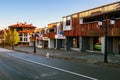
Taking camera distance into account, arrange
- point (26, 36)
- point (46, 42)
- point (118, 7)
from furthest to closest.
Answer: point (26, 36), point (46, 42), point (118, 7)

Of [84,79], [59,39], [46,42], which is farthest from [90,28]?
[46,42]

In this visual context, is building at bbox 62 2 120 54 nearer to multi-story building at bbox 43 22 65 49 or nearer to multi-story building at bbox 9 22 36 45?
multi-story building at bbox 43 22 65 49

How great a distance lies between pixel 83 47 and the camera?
4741 cm

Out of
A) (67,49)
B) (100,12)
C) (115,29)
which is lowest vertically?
(67,49)

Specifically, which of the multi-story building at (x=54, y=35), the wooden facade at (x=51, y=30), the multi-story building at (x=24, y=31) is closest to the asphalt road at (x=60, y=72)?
the multi-story building at (x=54, y=35)

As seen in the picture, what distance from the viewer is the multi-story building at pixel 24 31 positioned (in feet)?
390

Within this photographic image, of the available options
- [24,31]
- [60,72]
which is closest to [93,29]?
[60,72]

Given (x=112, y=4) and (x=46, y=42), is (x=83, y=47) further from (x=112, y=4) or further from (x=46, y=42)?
(x=46, y=42)

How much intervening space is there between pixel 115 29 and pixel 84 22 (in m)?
10.0

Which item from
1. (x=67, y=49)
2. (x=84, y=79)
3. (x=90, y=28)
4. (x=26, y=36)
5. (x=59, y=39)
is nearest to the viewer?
(x=84, y=79)

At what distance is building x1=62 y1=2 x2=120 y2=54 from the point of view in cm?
3653

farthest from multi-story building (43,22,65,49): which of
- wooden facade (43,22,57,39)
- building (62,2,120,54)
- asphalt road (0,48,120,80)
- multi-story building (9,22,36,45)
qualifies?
multi-story building (9,22,36,45)

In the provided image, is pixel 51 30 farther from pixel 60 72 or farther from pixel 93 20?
pixel 60 72

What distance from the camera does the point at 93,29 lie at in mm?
41219
